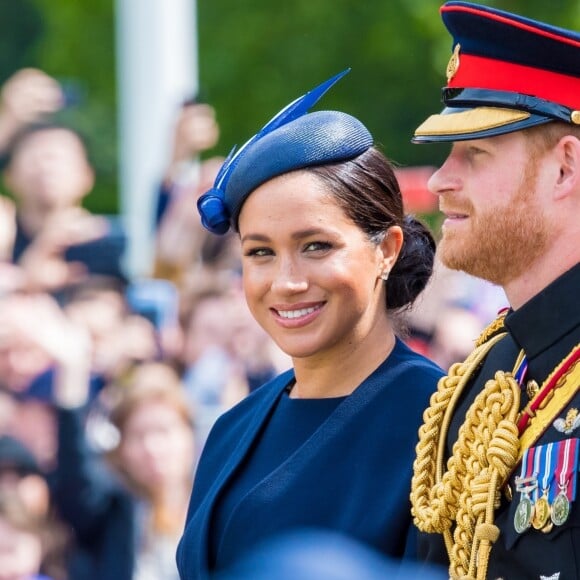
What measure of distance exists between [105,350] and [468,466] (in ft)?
11.3

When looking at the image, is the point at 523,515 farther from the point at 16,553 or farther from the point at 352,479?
the point at 16,553

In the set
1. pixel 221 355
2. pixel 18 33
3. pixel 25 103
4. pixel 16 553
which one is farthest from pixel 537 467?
pixel 18 33

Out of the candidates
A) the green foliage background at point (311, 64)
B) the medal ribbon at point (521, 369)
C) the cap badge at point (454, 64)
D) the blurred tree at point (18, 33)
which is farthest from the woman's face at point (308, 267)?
the blurred tree at point (18, 33)

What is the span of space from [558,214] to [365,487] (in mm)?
824

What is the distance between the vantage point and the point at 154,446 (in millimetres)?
5531

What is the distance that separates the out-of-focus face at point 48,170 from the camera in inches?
252

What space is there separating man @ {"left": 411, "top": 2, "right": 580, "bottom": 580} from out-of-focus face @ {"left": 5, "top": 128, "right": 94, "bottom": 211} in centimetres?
365

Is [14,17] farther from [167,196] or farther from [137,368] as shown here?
[137,368]

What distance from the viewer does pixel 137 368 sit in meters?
5.85

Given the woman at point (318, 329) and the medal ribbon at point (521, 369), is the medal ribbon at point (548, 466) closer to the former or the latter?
the medal ribbon at point (521, 369)

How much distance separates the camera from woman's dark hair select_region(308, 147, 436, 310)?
3.42 m

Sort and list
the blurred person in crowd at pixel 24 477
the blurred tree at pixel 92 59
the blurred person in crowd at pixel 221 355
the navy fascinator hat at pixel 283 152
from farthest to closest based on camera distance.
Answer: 1. the blurred tree at pixel 92 59
2. the blurred person in crowd at pixel 221 355
3. the blurred person in crowd at pixel 24 477
4. the navy fascinator hat at pixel 283 152

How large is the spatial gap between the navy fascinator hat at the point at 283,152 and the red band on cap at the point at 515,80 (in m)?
0.44

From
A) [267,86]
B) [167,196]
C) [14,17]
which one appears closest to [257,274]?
[167,196]
